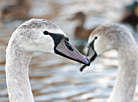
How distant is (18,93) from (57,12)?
41.7 ft

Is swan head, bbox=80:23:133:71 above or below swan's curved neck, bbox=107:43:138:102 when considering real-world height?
above

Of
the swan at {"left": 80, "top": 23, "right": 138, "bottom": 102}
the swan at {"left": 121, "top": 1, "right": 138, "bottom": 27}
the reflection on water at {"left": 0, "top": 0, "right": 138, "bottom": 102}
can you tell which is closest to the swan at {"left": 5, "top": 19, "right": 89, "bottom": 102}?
the swan at {"left": 80, "top": 23, "right": 138, "bottom": 102}

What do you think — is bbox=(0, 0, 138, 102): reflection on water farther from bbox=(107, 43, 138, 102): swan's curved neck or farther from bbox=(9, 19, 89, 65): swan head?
bbox=(9, 19, 89, 65): swan head

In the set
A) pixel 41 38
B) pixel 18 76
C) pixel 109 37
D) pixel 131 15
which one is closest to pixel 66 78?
pixel 109 37

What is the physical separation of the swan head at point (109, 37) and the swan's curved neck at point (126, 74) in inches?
3.8

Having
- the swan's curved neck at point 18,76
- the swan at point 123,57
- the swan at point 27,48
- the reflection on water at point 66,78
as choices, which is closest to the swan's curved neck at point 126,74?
the swan at point 123,57

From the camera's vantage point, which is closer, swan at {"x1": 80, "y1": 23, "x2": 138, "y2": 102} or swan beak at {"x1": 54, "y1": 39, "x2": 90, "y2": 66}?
swan beak at {"x1": 54, "y1": 39, "x2": 90, "y2": 66}

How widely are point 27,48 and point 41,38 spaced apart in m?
0.16

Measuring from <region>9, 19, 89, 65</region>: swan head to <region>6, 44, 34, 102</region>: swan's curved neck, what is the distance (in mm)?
95

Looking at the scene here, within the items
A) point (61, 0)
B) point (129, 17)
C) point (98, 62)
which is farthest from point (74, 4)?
point (98, 62)

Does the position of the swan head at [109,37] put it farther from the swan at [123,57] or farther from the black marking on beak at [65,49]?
the black marking on beak at [65,49]

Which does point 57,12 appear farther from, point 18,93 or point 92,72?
point 18,93

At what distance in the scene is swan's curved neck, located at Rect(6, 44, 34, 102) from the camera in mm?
3354

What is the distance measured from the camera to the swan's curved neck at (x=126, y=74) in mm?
4578
